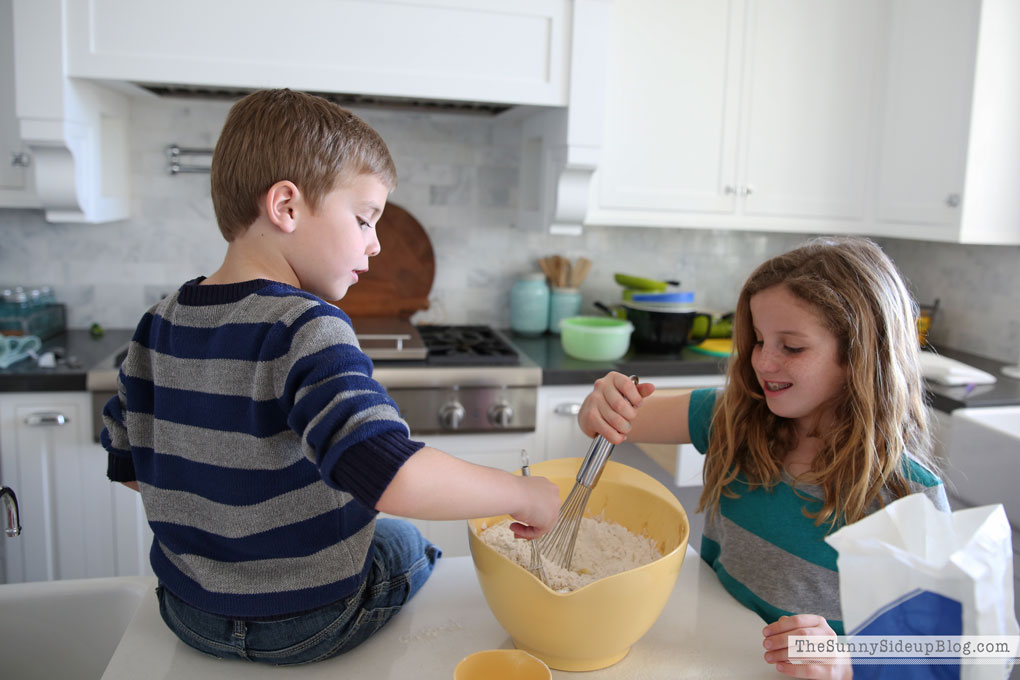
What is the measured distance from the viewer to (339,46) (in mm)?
2000

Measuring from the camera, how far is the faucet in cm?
97

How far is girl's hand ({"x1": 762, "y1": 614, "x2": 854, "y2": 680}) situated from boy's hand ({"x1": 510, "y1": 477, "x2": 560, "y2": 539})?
0.81 ft

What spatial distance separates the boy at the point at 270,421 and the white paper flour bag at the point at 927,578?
30 cm

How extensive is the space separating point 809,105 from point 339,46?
1386mm

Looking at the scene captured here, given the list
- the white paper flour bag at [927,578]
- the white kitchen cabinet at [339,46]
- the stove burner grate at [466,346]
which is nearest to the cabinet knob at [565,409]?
the stove burner grate at [466,346]

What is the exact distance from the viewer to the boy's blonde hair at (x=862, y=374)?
1.00 metres

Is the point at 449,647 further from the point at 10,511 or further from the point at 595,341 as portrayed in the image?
the point at 595,341

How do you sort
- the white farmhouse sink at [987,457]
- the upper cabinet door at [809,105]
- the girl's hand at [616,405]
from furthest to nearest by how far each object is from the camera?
the upper cabinet door at [809,105] → the white farmhouse sink at [987,457] → the girl's hand at [616,405]

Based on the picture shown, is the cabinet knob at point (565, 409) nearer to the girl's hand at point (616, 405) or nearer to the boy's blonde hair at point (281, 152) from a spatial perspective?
the girl's hand at point (616, 405)

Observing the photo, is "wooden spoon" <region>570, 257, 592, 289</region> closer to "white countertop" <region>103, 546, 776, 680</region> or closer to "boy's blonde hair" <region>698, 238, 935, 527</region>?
"boy's blonde hair" <region>698, 238, 935, 527</region>

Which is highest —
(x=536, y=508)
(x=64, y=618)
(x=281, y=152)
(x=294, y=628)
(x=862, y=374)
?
(x=281, y=152)

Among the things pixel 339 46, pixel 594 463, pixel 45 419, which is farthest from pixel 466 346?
pixel 594 463

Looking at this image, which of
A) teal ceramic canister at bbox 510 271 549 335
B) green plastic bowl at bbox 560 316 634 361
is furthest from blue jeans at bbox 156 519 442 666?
teal ceramic canister at bbox 510 271 549 335

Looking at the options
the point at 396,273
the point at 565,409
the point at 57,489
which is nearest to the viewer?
the point at 57,489
